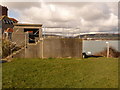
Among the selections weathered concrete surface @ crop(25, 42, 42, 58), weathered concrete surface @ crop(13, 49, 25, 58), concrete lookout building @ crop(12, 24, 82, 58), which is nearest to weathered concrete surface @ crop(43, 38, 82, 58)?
concrete lookout building @ crop(12, 24, 82, 58)

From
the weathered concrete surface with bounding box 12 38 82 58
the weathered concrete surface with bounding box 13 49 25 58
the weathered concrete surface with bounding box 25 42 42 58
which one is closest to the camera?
the weathered concrete surface with bounding box 13 49 25 58

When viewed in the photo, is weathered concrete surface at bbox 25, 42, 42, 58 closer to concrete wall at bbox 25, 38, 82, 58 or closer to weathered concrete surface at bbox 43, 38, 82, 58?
concrete wall at bbox 25, 38, 82, 58

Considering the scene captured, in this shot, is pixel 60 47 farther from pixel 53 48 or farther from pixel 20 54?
pixel 20 54

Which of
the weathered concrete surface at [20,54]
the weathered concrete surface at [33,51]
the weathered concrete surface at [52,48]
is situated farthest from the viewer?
the weathered concrete surface at [52,48]

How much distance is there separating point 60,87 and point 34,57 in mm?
7779

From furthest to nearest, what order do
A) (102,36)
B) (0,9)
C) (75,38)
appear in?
(0,9) → (102,36) → (75,38)

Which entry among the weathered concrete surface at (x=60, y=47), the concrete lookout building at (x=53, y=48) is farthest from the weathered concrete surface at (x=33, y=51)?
the weathered concrete surface at (x=60, y=47)

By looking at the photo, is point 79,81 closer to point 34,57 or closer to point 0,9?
point 34,57

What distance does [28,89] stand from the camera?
4.77m

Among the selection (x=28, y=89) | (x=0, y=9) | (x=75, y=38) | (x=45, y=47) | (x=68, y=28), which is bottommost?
(x=28, y=89)

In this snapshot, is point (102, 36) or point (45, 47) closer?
point (45, 47)

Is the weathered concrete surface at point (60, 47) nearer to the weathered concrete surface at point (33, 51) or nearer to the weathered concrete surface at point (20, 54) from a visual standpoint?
the weathered concrete surface at point (33, 51)

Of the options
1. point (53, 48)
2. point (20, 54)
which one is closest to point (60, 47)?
point (53, 48)

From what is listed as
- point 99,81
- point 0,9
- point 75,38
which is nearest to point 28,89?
point 99,81
